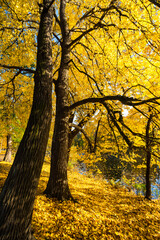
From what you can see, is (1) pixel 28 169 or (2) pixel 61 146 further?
(2) pixel 61 146

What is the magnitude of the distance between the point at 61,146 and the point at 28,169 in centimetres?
196

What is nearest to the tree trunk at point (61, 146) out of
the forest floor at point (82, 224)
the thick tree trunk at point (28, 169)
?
the forest floor at point (82, 224)

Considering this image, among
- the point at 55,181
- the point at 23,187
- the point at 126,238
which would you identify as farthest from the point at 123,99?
the point at 126,238

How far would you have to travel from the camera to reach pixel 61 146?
12.7 ft

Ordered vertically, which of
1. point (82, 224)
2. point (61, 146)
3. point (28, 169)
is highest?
point (61, 146)

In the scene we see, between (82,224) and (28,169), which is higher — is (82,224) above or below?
below

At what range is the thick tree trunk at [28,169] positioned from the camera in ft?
5.63

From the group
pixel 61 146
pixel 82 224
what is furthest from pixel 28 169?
pixel 82 224

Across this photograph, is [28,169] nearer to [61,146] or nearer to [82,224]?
[61,146]

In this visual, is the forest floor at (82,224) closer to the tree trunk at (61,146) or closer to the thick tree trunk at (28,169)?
the tree trunk at (61,146)

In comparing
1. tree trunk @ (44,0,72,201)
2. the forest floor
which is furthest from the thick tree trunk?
tree trunk @ (44,0,72,201)

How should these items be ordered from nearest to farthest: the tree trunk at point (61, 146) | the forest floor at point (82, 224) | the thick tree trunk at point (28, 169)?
1. the thick tree trunk at point (28, 169)
2. the forest floor at point (82, 224)
3. the tree trunk at point (61, 146)

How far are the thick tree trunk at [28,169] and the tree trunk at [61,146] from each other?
5.53 ft

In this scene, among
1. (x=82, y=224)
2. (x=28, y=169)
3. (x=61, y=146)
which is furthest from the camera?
(x=61, y=146)
